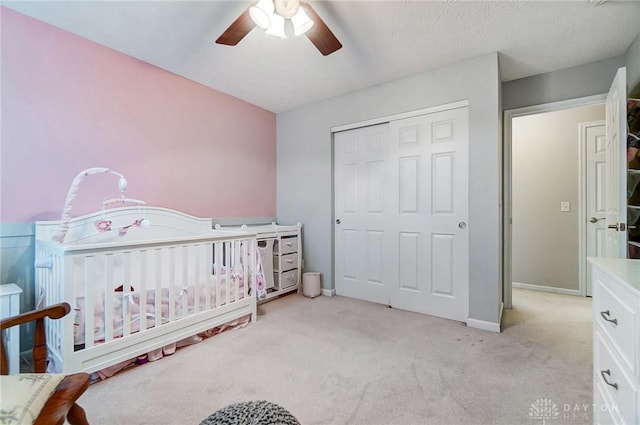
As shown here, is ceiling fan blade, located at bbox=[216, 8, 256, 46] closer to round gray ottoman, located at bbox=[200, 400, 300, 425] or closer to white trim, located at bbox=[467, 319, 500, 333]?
round gray ottoman, located at bbox=[200, 400, 300, 425]

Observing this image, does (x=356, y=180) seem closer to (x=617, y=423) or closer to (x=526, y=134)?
(x=526, y=134)

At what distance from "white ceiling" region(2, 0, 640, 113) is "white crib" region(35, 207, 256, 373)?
1.38m

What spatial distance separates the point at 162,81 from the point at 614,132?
3.65 m

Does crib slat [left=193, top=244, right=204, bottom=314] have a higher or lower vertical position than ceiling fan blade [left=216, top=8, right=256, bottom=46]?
lower

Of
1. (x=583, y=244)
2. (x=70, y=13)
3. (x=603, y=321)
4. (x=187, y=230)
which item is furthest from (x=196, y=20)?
(x=583, y=244)

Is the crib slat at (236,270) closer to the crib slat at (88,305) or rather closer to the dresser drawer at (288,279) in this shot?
the dresser drawer at (288,279)

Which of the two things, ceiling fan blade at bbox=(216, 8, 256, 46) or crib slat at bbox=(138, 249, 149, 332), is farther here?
crib slat at bbox=(138, 249, 149, 332)

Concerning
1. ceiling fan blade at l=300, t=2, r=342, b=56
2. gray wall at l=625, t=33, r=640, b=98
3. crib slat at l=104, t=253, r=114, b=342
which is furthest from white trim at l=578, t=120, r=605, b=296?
crib slat at l=104, t=253, r=114, b=342

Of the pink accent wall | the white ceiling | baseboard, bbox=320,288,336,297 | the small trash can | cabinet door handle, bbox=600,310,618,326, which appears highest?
the white ceiling

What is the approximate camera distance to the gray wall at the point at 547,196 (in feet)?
10.8

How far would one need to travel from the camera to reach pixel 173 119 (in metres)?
2.74

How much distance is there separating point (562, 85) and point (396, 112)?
1455mm

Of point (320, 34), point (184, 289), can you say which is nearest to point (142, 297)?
point (184, 289)

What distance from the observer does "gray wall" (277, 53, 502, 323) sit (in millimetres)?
2336
